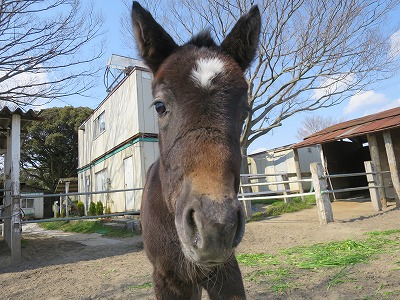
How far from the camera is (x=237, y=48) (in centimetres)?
235

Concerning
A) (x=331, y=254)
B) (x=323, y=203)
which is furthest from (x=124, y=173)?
(x=331, y=254)

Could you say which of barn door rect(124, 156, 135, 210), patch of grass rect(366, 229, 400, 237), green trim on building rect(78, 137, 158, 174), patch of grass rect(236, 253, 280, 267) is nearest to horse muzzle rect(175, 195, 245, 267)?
patch of grass rect(236, 253, 280, 267)

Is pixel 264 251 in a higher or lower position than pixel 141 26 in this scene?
lower

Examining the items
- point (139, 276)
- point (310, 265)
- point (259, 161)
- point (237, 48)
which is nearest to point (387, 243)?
point (310, 265)

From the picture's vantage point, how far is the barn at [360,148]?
36.6 ft

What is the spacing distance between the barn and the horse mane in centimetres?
1066

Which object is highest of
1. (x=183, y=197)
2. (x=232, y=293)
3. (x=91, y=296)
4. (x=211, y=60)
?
(x=211, y=60)

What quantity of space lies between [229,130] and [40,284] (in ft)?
17.2

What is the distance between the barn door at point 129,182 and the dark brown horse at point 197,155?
39.1ft

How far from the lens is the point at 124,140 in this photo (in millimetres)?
15406

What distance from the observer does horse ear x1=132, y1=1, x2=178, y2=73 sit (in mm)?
2188

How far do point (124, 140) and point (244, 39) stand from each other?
13771 mm

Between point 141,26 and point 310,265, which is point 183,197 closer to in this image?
point 141,26

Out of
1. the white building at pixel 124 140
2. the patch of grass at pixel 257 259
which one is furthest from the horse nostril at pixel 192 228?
the white building at pixel 124 140
